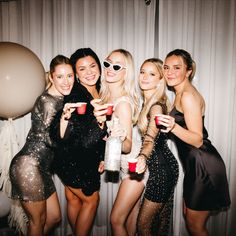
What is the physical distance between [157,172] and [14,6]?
288 cm

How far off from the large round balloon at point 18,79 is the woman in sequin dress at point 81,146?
39 centimetres

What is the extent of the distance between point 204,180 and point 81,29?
2.26 meters

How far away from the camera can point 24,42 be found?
3293 millimetres

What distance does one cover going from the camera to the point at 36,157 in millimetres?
2334

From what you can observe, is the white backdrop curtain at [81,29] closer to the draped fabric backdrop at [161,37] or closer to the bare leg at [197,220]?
the draped fabric backdrop at [161,37]

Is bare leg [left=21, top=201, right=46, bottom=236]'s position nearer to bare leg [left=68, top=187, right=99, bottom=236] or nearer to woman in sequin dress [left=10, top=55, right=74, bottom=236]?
woman in sequin dress [left=10, top=55, right=74, bottom=236]

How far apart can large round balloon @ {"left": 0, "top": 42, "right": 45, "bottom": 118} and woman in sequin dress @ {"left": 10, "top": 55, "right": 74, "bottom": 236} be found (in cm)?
20

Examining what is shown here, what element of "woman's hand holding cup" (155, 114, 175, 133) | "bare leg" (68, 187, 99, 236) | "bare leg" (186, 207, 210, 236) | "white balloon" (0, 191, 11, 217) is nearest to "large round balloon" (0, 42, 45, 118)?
"white balloon" (0, 191, 11, 217)

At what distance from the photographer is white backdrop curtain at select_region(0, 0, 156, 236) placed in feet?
9.44

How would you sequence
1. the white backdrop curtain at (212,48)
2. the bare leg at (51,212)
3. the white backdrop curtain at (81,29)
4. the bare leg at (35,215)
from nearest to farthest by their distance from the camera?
the bare leg at (35,215) → the bare leg at (51,212) → the white backdrop curtain at (212,48) → the white backdrop curtain at (81,29)

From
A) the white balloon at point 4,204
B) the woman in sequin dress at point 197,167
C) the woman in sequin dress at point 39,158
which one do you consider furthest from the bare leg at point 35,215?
the woman in sequin dress at point 197,167

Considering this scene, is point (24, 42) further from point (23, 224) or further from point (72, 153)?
point (23, 224)

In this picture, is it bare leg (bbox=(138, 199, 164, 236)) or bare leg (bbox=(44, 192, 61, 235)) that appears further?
bare leg (bbox=(44, 192, 61, 235))

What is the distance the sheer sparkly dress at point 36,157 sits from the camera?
89.6 inches
